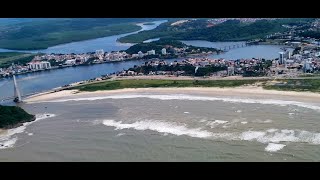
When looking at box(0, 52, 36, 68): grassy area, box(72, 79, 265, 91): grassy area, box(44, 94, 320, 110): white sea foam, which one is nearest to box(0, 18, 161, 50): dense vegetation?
box(0, 52, 36, 68): grassy area

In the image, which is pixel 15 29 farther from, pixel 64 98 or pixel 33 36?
pixel 64 98

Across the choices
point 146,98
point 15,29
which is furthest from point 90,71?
point 15,29

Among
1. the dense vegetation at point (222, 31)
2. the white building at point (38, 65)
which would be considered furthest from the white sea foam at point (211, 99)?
the dense vegetation at point (222, 31)

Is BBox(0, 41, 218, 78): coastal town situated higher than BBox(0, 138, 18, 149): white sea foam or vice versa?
BBox(0, 41, 218, 78): coastal town

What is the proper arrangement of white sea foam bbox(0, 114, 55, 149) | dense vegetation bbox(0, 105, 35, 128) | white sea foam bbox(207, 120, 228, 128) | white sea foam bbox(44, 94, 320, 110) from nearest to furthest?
white sea foam bbox(207, 120, 228, 128)
white sea foam bbox(0, 114, 55, 149)
white sea foam bbox(44, 94, 320, 110)
dense vegetation bbox(0, 105, 35, 128)

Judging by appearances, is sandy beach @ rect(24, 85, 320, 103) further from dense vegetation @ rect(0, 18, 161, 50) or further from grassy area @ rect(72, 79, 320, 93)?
dense vegetation @ rect(0, 18, 161, 50)

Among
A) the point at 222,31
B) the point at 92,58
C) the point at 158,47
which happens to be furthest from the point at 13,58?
the point at 222,31

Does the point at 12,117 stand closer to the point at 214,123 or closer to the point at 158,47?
the point at 214,123

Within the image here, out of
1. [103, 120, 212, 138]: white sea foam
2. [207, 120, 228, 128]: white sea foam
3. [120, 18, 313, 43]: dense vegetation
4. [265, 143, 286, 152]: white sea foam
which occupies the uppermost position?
[120, 18, 313, 43]: dense vegetation
